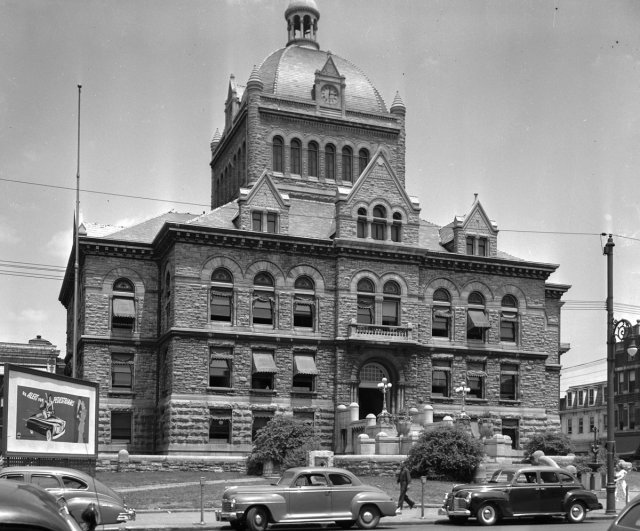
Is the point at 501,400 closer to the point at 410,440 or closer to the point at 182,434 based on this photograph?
the point at 410,440

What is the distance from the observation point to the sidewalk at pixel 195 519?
23.3m

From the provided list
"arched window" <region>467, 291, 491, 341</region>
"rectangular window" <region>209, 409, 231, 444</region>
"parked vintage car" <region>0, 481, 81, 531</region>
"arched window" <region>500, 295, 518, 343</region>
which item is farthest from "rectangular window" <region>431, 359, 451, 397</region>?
"parked vintage car" <region>0, 481, 81, 531</region>

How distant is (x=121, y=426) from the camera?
51.0 metres

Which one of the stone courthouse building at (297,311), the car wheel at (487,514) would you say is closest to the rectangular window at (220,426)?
the stone courthouse building at (297,311)

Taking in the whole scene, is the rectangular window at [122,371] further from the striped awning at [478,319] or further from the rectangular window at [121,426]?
the striped awning at [478,319]

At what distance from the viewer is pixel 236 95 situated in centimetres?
6431

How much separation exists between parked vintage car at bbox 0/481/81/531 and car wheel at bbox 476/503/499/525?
67.6 feet

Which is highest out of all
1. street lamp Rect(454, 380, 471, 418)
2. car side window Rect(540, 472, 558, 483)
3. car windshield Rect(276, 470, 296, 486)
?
street lamp Rect(454, 380, 471, 418)

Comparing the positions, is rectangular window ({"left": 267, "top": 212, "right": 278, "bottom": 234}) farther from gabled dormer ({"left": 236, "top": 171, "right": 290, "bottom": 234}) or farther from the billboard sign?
the billboard sign

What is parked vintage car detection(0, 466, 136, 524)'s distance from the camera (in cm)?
2017

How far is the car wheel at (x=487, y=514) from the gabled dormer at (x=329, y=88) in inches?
1495

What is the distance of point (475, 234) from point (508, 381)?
361 inches

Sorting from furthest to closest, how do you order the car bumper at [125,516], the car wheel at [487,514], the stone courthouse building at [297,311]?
the stone courthouse building at [297,311]
the car wheel at [487,514]
the car bumper at [125,516]

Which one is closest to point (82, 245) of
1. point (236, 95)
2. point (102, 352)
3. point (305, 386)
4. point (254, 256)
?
point (102, 352)
